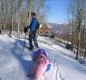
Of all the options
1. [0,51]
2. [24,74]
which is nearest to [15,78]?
[24,74]

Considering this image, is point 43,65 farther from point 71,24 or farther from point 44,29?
point 44,29

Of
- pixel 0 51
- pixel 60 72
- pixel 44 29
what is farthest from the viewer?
pixel 44 29

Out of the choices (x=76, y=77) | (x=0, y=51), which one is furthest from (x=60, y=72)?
(x=0, y=51)

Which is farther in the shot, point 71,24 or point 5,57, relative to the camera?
point 71,24

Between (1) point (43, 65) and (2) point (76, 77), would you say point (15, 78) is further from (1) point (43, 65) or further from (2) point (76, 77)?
(2) point (76, 77)

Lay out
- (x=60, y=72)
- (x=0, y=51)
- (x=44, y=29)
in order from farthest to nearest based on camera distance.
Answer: (x=44, y=29) < (x=0, y=51) < (x=60, y=72)

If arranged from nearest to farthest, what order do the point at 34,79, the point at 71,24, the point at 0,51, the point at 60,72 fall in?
the point at 34,79
the point at 60,72
the point at 0,51
the point at 71,24

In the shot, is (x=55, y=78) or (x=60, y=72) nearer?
(x=55, y=78)

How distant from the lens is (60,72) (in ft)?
33.8

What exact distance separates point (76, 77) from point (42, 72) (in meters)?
1.51

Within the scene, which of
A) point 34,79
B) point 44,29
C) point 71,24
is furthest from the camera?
point 44,29

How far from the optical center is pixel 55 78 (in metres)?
9.42

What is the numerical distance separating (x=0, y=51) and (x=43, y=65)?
13.3 ft

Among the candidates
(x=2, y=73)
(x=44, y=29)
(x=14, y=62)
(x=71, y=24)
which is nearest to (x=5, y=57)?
(x=14, y=62)
